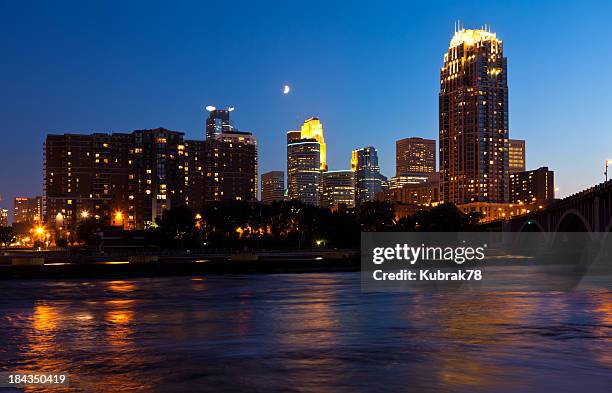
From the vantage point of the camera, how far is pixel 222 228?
174 m

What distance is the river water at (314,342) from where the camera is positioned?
19438mm

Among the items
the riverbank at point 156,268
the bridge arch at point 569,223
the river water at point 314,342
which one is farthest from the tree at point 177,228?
the river water at point 314,342

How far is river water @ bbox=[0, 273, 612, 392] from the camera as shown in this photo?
63.8ft

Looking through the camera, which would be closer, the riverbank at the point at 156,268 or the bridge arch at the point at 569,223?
the riverbank at the point at 156,268

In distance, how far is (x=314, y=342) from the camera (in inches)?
1029

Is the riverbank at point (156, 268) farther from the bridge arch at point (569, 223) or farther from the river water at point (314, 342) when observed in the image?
the bridge arch at point (569, 223)

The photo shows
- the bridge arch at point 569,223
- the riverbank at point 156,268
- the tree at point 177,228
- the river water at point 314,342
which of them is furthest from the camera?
the tree at point 177,228

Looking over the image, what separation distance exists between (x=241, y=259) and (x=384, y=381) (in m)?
71.7

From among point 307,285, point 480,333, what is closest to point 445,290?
point 307,285

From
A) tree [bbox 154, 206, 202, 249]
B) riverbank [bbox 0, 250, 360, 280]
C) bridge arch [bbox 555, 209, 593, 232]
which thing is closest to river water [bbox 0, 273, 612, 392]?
riverbank [bbox 0, 250, 360, 280]

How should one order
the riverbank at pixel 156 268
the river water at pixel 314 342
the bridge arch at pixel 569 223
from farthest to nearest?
the bridge arch at pixel 569 223
the riverbank at pixel 156 268
the river water at pixel 314 342

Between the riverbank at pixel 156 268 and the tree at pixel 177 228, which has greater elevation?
the tree at pixel 177 228

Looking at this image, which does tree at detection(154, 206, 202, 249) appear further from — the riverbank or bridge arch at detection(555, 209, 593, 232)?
the riverbank

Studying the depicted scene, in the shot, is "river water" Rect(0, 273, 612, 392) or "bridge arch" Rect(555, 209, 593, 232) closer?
"river water" Rect(0, 273, 612, 392)
